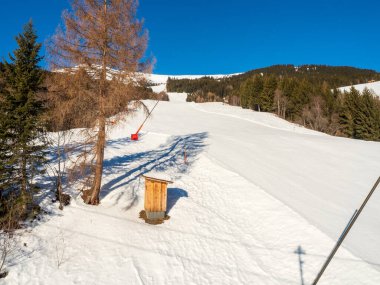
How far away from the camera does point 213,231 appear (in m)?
11.4

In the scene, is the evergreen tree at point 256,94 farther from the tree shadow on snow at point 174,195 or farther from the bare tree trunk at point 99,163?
the bare tree trunk at point 99,163

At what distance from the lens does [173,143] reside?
2700 cm

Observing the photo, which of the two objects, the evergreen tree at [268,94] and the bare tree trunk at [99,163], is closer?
the bare tree trunk at [99,163]

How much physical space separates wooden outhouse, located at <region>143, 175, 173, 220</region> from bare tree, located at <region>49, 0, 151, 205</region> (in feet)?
9.03

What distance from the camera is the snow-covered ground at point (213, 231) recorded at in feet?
27.9

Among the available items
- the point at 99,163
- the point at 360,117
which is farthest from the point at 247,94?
the point at 99,163

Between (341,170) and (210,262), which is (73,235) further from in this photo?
(341,170)

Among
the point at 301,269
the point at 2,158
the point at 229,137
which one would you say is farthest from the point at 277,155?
the point at 2,158

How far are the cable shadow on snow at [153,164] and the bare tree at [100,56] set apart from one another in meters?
4.22

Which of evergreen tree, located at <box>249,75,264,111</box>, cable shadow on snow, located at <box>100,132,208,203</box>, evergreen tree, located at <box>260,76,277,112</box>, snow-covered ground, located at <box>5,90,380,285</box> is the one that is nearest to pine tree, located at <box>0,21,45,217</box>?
snow-covered ground, located at <box>5,90,380,285</box>

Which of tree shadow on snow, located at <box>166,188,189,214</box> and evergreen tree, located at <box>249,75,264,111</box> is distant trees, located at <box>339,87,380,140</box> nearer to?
evergreen tree, located at <box>249,75,264,111</box>

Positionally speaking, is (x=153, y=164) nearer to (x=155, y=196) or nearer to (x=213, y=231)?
(x=155, y=196)

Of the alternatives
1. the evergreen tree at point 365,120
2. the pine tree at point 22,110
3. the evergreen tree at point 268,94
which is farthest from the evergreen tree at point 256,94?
the pine tree at point 22,110

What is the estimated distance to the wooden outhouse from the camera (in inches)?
467
